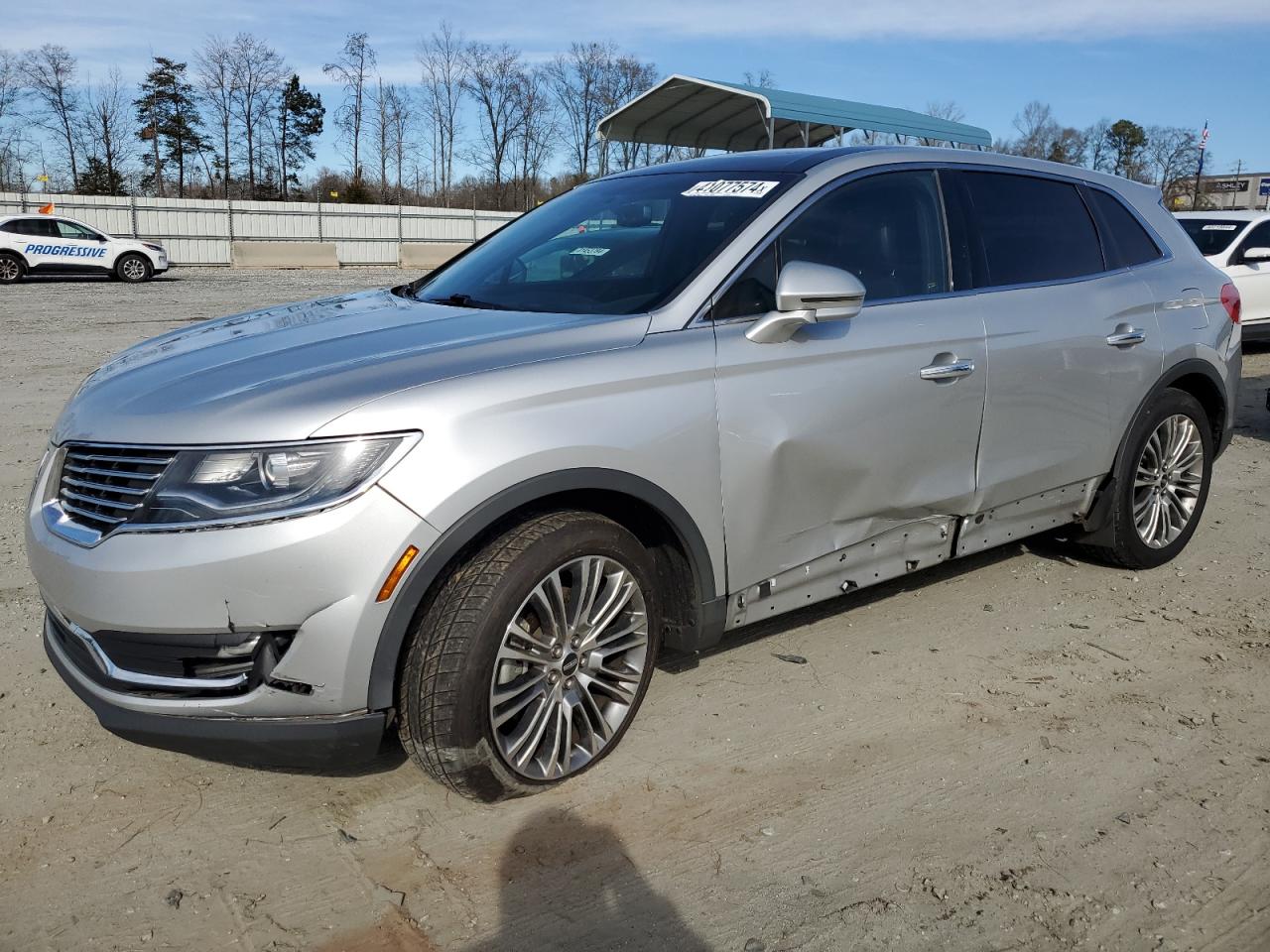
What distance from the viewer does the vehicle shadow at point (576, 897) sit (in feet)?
8.34

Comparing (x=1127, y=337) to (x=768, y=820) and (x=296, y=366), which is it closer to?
(x=768, y=820)

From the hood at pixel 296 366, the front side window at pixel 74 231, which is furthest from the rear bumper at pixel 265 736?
the front side window at pixel 74 231

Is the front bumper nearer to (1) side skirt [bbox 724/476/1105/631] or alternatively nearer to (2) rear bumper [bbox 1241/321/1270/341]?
(1) side skirt [bbox 724/476/1105/631]

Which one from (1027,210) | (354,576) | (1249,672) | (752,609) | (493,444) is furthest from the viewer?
(1027,210)

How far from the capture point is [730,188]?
379cm

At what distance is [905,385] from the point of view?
372 centimetres

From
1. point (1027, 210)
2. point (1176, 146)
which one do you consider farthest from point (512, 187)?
point (1027, 210)

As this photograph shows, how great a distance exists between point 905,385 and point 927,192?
2.84 ft

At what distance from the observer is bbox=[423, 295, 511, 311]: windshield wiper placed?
3.63 m

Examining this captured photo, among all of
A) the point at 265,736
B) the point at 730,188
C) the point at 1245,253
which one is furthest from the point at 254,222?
the point at 265,736

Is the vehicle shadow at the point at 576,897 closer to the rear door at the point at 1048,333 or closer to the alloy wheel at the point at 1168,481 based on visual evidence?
the rear door at the point at 1048,333

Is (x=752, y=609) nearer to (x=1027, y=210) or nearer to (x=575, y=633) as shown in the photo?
(x=575, y=633)

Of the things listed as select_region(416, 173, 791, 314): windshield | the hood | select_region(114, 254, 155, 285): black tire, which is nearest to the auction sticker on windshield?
select_region(416, 173, 791, 314): windshield

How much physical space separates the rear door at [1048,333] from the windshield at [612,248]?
3.44ft
